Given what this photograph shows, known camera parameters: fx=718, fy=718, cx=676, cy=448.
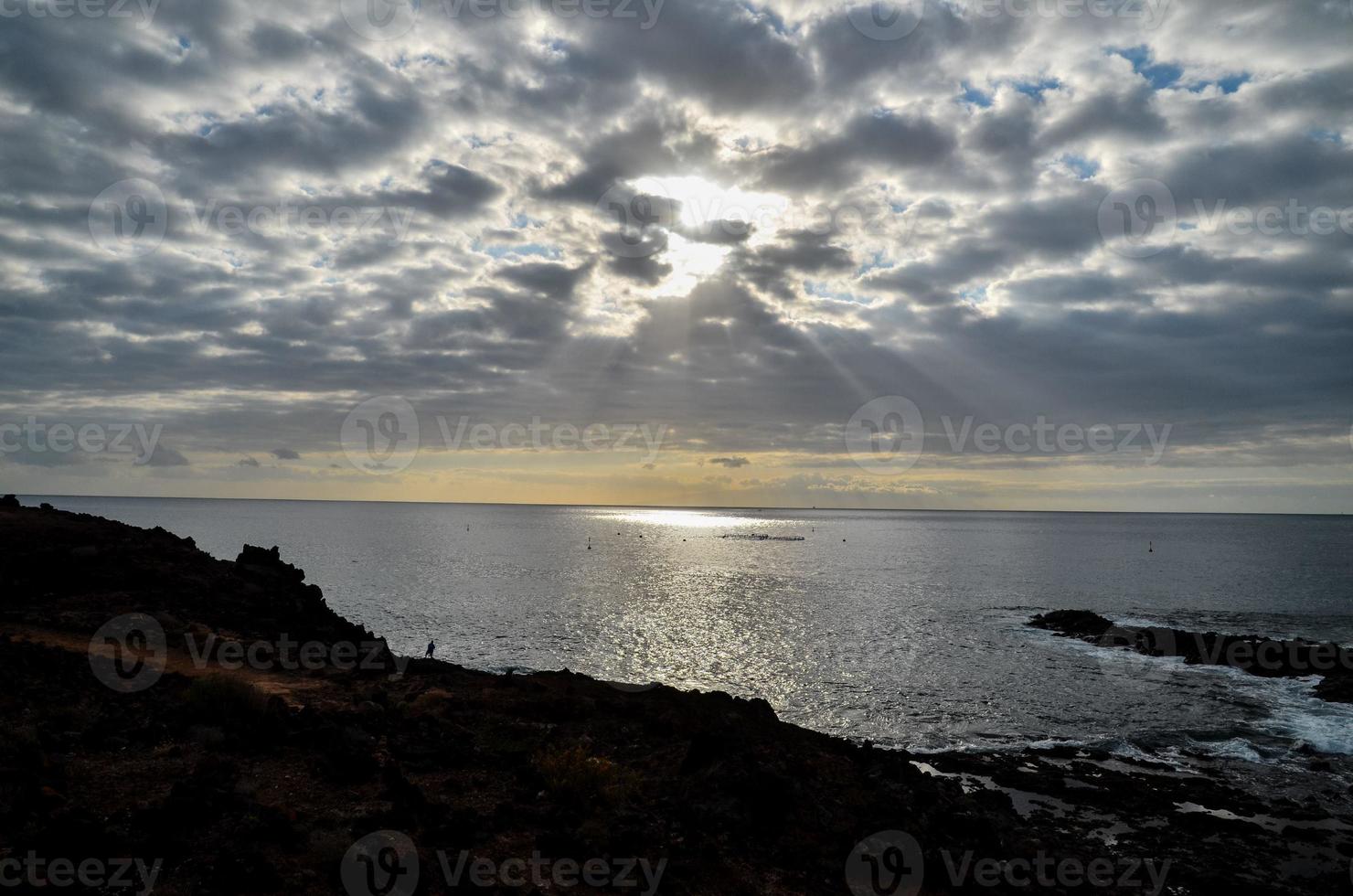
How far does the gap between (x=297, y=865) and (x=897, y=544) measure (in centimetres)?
18111

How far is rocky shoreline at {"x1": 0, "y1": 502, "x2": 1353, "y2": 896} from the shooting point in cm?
1266

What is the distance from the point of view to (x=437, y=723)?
20.9 meters

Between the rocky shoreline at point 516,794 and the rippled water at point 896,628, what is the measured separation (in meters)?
7.47

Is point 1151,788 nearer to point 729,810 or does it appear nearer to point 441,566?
point 729,810
